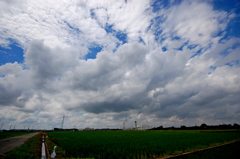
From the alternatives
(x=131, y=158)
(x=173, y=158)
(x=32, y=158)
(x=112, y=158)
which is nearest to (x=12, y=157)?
Answer: (x=32, y=158)

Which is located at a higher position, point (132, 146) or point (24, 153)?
point (24, 153)

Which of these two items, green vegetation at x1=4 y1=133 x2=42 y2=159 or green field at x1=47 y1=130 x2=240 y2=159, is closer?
green vegetation at x1=4 y1=133 x2=42 y2=159

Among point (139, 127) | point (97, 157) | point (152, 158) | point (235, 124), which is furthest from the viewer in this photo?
point (139, 127)

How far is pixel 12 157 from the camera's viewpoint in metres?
10.2

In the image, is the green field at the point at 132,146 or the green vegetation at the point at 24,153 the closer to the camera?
the green vegetation at the point at 24,153

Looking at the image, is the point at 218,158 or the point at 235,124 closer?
the point at 218,158

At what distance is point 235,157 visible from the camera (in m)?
9.22

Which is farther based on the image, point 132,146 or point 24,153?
point 132,146

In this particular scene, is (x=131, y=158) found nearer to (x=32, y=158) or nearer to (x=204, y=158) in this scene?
(x=204, y=158)

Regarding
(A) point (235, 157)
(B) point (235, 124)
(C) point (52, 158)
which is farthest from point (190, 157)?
(B) point (235, 124)

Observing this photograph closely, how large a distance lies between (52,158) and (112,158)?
498 cm

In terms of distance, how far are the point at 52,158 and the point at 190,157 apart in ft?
35.5

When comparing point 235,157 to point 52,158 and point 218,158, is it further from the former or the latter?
point 52,158

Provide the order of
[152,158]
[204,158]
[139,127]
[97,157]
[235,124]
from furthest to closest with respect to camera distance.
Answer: [139,127], [235,124], [97,157], [152,158], [204,158]
